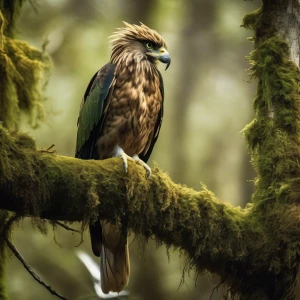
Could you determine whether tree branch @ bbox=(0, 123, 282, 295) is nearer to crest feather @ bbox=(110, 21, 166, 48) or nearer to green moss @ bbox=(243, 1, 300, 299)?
green moss @ bbox=(243, 1, 300, 299)

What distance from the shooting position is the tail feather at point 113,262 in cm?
403

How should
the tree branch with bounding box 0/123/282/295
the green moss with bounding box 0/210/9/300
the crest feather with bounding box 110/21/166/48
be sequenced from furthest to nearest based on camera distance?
the crest feather with bounding box 110/21/166/48 → the green moss with bounding box 0/210/9/300 → the tree branch with bounding box 0/123/282/295

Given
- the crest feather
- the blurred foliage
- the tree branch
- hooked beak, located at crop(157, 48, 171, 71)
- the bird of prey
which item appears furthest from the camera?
the blurred foliage

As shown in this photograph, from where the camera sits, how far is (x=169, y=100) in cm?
830

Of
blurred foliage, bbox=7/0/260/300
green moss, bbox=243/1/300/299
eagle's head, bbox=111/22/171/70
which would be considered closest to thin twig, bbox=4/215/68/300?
green moss, bbox=243/1/300/299

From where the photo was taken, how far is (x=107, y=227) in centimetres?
405

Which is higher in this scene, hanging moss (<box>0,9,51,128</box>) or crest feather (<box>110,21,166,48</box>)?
crest feather (<box>110,21,166,48</box>)

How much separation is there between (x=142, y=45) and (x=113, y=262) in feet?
5.53

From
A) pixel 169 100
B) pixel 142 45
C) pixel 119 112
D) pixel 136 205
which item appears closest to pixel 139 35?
pixel 142 45

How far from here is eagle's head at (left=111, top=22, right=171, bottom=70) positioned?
181 inches

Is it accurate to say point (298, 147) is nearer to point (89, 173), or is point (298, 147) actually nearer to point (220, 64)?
point (89, 173)

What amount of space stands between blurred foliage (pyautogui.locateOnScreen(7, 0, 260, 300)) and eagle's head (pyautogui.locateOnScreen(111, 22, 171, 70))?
3.44m

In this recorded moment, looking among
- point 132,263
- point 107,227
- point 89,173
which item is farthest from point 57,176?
point 132,263

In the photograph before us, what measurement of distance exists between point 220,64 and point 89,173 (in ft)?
19.4
